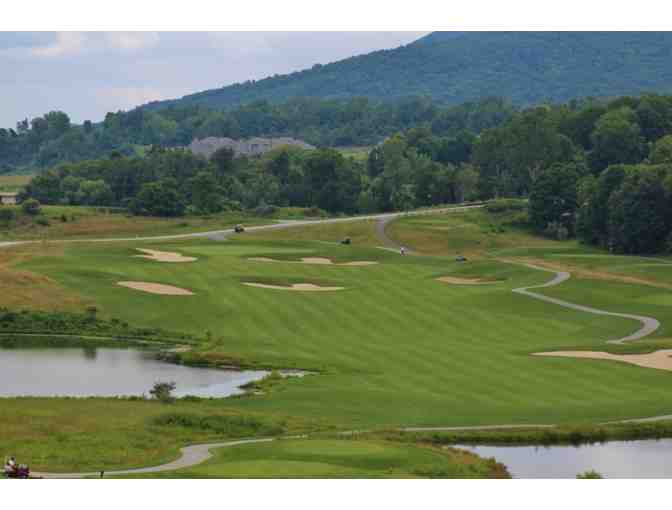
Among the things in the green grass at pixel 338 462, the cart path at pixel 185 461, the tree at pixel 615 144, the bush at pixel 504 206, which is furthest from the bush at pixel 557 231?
the green grass at pixel 338 462

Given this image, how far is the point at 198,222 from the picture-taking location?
5620 inches

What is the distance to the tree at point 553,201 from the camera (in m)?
143

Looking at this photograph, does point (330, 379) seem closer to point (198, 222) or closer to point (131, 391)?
point (131, 391)

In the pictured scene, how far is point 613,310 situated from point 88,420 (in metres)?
40.5

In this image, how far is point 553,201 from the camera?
143125mm

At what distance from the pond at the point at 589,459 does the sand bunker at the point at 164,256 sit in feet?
185

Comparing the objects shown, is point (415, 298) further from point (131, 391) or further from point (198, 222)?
point (198, 222)

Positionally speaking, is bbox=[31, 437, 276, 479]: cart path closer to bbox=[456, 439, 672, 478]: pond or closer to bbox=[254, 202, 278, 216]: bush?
bbox=[456, 439, 672, 478]: pond

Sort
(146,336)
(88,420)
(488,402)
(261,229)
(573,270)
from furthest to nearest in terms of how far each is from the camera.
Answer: (261,229)
(573,270)
(146,336)
(488,402)
(88,420)

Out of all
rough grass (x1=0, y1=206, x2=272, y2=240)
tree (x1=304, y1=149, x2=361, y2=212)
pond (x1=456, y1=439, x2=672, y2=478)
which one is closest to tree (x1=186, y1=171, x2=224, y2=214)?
rough grass (x1=0, y1=206, x2=272, y2=240)

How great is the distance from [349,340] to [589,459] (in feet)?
92.2

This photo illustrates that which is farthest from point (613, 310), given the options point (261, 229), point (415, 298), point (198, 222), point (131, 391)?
point (198, 222)

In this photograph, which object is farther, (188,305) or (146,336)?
(188,305)

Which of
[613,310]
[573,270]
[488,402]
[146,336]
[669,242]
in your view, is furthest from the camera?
[669,242]
